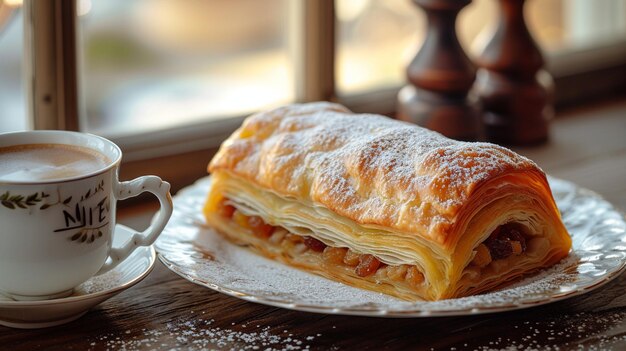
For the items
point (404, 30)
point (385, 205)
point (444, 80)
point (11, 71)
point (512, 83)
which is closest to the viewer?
point (385, 205)

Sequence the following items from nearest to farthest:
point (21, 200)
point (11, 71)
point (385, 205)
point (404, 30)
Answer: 1. point (21, 200)
2. point (385, 205)
3. point (11, 71)
4. point (404, 30)

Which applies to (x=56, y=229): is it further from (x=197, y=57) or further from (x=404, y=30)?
(x=404, y=30)

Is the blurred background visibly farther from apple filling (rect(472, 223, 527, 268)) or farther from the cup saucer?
apple filling (rect(472, 223, 527, 268))

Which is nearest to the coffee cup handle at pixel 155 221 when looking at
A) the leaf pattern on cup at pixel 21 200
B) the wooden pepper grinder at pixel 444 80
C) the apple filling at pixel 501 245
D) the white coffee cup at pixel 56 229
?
the white coffee cup at pixel 56 229

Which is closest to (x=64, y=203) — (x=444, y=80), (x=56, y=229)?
(x=56, y=229)

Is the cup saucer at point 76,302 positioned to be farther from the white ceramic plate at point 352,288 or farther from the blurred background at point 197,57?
the blurred background at point 197,57

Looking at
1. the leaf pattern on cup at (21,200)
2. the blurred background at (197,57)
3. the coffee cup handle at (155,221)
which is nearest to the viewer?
the leaf pattern on cup at (21,200)
